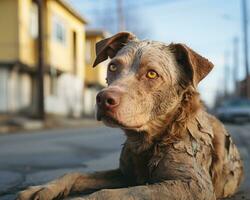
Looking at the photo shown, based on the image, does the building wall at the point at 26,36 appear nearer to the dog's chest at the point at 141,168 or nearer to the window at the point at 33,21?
the window at the point at 33,21

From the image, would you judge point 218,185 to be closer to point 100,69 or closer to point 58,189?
point 58,189

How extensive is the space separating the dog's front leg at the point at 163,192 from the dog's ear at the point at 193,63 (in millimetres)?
1018

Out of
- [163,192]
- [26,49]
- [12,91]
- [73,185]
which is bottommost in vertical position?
[73,185]

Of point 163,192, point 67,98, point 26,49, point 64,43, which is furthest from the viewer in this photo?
point 67,98

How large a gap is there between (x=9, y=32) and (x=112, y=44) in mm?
28112

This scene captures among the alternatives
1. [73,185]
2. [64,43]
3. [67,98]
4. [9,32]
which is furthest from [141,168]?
[67,98]

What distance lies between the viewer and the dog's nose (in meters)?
4.29

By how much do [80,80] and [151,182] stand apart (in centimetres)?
4257

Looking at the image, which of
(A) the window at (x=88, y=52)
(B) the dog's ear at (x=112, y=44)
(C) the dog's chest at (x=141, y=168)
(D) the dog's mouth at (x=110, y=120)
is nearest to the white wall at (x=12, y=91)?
(A) the window at (x=88, y=52)

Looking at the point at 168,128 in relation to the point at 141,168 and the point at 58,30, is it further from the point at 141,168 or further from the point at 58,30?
the point at 58,30

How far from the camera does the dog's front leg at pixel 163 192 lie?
404cm

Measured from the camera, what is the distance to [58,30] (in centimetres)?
4019

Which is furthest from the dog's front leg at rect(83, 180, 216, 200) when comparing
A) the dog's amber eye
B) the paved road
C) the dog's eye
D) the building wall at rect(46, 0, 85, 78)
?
the building wall at rect(46, 0, 85, 78)

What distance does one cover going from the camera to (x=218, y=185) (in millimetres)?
5355
